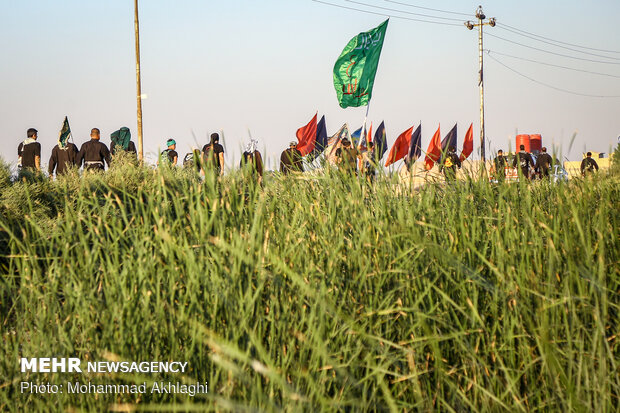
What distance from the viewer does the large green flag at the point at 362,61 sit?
20.9 meters

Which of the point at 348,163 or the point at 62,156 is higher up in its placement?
the point at 62,156

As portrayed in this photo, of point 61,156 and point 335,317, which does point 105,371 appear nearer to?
point 335,317

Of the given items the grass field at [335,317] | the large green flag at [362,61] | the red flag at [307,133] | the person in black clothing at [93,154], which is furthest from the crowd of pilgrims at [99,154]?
the red flag at [307,133]

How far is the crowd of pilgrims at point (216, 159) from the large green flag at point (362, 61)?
6.14 m

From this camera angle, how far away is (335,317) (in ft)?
9.25

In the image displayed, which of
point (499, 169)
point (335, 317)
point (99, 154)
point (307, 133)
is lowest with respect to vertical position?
point (335, 317)

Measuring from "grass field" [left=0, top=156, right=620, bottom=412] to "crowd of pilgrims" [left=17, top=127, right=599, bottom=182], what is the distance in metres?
0.62

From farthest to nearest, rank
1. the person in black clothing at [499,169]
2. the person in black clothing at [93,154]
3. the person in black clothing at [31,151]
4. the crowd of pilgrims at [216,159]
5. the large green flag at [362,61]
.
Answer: the large green flag at [362,61] → the person in black clothing at [31,151] → the person in black clothing at [93,154] → the person in black clothing at [499,169] → the crowd of pilgrims at [216,159]

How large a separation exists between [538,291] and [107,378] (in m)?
1.88

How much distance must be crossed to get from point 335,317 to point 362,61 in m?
18.9

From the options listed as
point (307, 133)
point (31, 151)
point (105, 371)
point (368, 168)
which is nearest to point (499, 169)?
point (368, 168)

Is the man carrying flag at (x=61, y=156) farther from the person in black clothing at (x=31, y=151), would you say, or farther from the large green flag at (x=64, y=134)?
the person in black clothing at (x=31, y=151)

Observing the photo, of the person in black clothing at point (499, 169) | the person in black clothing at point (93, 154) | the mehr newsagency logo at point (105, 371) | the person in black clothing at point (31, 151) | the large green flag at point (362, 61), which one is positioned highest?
the large green flag at point (362, 61)

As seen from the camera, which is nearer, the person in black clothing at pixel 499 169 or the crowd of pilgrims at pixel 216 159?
the crowd of pilgrims at pixel 216 159
